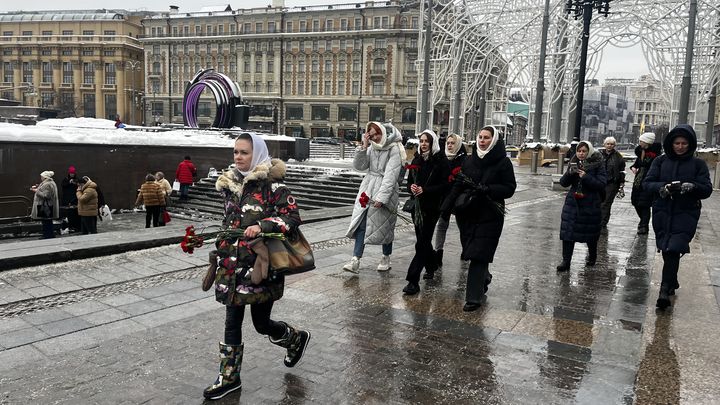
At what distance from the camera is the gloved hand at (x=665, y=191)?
556cm

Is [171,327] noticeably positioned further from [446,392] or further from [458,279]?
[458,279]

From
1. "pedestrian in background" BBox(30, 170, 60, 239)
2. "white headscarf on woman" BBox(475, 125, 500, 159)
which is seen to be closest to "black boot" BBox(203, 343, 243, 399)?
"white headscarf on woman" BBox(475, 125, 500, 159)

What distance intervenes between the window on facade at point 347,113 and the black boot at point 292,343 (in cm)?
6994

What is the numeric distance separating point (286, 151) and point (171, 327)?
2207 centimetres

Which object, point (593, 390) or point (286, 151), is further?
point (286, 151)

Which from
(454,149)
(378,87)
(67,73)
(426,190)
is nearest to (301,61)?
(378,87)

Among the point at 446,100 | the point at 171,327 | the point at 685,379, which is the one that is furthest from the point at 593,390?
the point at 446,100

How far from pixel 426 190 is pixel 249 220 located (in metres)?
2.92

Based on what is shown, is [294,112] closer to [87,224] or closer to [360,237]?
[87,224]

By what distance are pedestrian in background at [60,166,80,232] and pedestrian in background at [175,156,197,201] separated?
4.47 meters

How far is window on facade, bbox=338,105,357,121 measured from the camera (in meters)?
73.2

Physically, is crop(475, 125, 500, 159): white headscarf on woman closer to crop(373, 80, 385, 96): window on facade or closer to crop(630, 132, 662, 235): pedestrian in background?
crop(630, 132, 662, 235): pedestrian in background

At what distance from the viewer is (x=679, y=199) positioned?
18.5ft

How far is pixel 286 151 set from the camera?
87.6 ft
